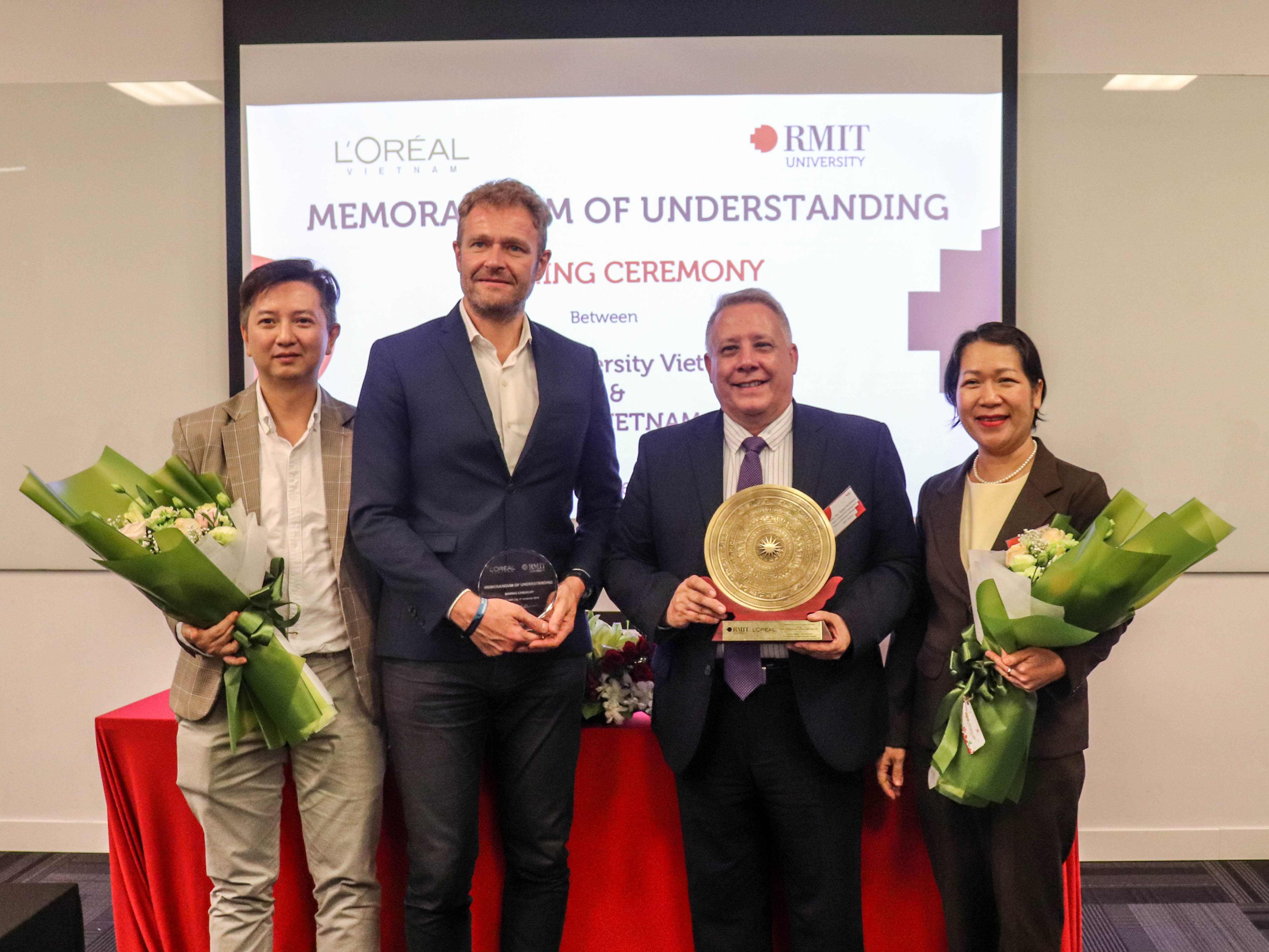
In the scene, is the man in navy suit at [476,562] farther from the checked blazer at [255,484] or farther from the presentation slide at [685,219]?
the presentation slide at [685,219]

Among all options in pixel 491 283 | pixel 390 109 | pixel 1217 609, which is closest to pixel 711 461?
pixel 491 283

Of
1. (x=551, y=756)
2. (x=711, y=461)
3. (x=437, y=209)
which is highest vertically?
(x=437, y=209)

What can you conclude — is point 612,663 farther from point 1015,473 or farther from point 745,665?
point 1015,473

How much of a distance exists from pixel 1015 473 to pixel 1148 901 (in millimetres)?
2077

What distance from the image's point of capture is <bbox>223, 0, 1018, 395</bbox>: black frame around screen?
339 centimetres

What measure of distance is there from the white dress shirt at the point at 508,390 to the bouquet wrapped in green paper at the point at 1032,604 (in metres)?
0.96

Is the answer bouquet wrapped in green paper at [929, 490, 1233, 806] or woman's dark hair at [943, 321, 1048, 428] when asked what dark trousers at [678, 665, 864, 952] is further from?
woman's dark hair at [943, 321, 1048, 428]

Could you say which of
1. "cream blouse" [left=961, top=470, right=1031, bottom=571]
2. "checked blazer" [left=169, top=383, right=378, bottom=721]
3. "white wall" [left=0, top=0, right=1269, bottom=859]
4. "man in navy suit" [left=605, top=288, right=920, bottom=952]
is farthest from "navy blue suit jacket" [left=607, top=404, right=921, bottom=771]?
"white wall" [left=0, top=0, right=1269, bottom=859]

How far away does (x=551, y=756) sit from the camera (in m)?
2.01

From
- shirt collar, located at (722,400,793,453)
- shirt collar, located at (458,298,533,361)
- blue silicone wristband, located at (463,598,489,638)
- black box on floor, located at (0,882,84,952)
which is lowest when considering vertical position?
black box on floor, located at (0,882,84,952)

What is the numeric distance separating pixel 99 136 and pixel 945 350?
3296 mm

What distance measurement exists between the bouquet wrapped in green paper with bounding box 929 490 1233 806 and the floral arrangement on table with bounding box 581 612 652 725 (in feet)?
Result: 2.52

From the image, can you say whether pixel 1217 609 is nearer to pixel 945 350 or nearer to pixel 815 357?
pixel 945 350

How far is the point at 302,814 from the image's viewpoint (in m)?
2.07
